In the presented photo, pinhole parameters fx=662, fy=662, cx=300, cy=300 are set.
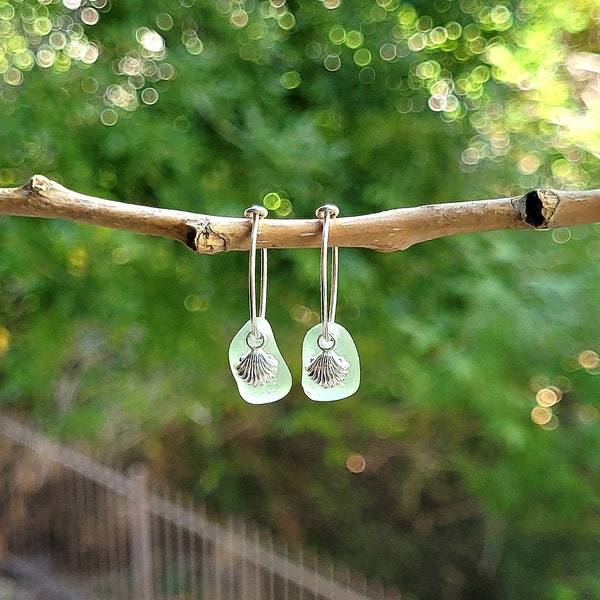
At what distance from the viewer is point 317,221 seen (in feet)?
1.58

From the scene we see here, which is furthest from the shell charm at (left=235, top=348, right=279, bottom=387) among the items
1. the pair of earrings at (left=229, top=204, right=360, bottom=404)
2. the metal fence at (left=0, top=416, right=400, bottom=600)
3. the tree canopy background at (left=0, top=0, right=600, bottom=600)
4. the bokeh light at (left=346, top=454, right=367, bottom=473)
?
the bokeh light at (left=346, top=454, right=367, bottom=473)

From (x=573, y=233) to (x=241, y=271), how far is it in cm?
61

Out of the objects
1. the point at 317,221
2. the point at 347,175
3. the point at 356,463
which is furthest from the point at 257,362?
the point at 356,463

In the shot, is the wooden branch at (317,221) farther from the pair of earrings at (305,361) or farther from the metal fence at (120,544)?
the metal fence at (120,544)

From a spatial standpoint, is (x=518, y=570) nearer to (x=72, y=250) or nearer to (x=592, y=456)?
(x=592, y=456)

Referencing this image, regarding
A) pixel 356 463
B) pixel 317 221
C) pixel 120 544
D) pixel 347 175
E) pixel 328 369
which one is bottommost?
pixel 120 544

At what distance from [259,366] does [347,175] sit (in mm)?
736

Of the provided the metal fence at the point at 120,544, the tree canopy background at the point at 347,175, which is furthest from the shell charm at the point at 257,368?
the metal fence at the point at 120,544

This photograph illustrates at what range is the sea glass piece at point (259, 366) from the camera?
1.64 ft

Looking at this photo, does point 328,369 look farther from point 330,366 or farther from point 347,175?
point 347,175

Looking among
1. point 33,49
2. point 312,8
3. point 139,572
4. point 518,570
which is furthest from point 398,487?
point 33,49

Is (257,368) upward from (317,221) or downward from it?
downward

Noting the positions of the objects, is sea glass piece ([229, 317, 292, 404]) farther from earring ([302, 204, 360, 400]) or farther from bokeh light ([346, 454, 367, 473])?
bokeh light ([346, 454, 367, 473])

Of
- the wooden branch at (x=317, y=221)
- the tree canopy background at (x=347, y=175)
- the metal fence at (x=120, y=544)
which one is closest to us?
the wooden branch at (x=317, y=221)
